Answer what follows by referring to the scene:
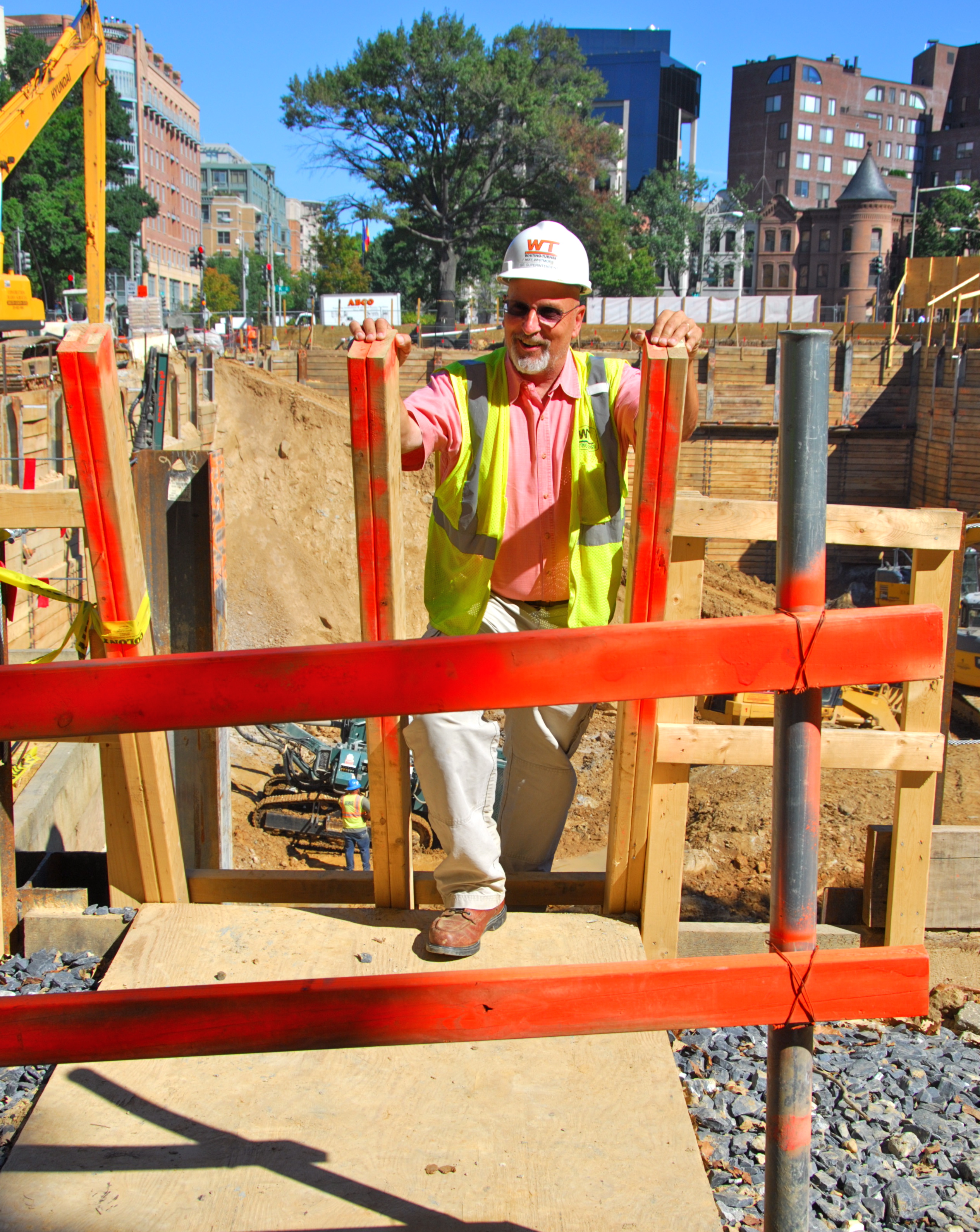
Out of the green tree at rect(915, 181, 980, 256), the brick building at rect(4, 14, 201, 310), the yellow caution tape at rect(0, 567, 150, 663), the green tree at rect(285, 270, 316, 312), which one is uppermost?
the brick building at rect(4, 14, 201, 310)

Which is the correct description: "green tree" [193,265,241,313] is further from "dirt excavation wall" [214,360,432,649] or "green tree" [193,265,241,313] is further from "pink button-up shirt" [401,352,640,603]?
"pink button-up shirt" [401,352,640,603]

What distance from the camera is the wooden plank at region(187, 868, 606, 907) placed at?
10.9ft

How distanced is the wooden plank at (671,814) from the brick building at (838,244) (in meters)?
75.9

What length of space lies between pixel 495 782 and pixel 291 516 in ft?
62.9

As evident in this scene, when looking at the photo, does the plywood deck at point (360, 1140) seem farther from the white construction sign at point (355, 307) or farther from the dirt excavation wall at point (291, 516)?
the white construction sign at point (355, 307)

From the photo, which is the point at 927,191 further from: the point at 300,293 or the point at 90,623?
the point at 90,623

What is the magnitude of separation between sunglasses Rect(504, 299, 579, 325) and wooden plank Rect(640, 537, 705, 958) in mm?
774

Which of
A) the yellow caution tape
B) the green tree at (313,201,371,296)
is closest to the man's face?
the yellow caution tape

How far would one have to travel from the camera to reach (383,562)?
2.79 meters

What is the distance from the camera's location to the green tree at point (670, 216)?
73.1 meters

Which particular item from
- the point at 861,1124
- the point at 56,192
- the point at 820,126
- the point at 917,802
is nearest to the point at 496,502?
the point at 917,802

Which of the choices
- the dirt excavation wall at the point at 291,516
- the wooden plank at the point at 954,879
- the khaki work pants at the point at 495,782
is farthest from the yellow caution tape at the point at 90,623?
the dirt excavation wall at the point at 291,516

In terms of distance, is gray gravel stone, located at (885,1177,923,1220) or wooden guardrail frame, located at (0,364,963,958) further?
wooden guardrail frame, located at (0,364,963,958)

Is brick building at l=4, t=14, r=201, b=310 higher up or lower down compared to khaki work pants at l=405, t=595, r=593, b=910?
higher up
